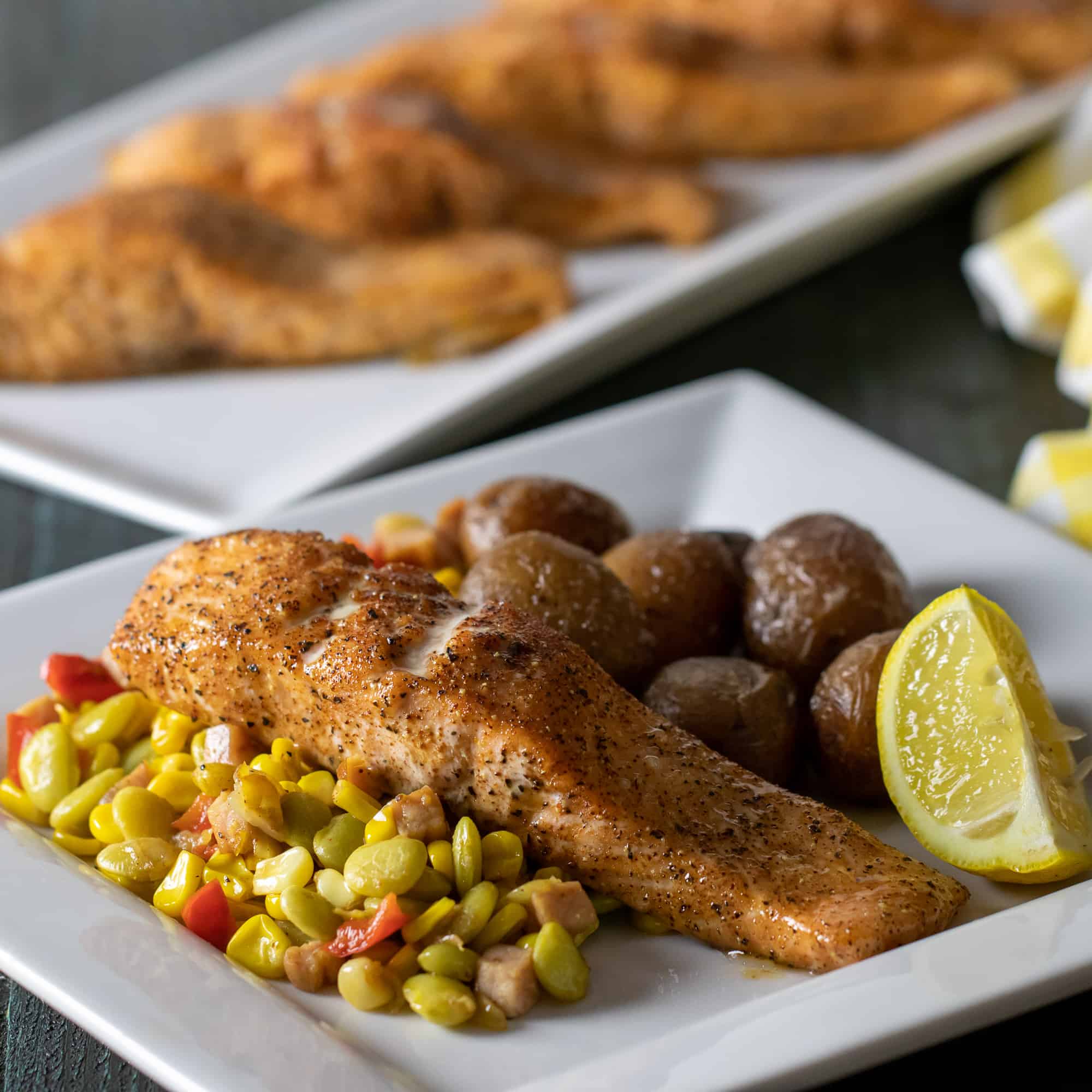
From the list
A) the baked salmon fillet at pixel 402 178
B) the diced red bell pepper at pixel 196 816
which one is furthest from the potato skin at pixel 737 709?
the baked salmon fillet at pixel 402 178

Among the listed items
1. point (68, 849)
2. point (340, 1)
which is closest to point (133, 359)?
point (68, 849)

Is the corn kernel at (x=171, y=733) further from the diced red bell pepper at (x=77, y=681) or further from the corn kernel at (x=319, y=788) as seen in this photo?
the corn kernel at (x=319, y=788)

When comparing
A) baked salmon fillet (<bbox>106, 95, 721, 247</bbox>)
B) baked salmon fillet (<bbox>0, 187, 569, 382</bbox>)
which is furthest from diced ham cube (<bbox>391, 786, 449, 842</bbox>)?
baked salmon fillet (<bbox>106, 95, 721, 247</bbox>)

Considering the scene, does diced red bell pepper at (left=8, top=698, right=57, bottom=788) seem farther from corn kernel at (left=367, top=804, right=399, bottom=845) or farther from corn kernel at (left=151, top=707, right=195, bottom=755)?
corn kernel at (left=367, top=804, right=399, bottom=845)

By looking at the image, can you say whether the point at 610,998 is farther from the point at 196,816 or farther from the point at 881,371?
the point at 881,371

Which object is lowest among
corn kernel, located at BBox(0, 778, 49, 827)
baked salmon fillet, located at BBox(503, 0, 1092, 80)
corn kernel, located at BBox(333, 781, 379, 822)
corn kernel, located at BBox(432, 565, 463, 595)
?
corn kernel, located at BBox(0, 778, 49, 827)

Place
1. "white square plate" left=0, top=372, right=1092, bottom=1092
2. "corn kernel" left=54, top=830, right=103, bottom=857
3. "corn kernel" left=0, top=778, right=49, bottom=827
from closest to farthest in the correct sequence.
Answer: "white square plate" left=0, top=372, right=1092, bottom=1092 < "corn kernel" left=54, top=830, right=103, bottom=857 < "corn kernel" left=0, top=778, right=49, bottom=827
